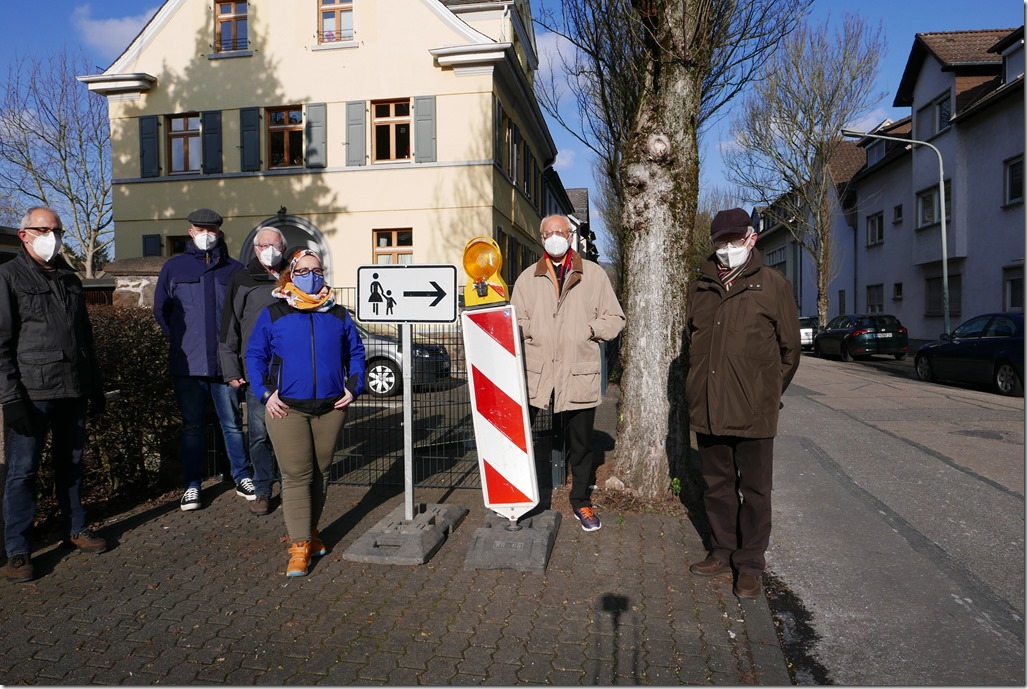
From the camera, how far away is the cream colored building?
67.1 ft

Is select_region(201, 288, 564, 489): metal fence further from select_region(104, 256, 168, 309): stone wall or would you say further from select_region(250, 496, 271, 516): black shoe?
select_region(104, 256, 168, 309): stone wall

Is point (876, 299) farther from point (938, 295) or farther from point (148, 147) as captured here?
point (148, 147)

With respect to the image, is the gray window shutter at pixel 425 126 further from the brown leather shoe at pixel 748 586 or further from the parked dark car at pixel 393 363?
the brown leather shoe at pixel 748 586

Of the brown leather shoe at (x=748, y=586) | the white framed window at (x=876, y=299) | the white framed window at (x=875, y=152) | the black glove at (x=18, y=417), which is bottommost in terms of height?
the brown leather shoe at (x=748, y=586)

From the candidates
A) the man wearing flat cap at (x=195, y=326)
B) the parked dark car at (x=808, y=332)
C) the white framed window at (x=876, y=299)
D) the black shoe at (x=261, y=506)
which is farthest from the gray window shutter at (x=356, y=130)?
the white framed window at (x=876, y=299)

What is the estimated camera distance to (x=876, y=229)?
33656mm

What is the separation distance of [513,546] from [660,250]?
2.39 meters

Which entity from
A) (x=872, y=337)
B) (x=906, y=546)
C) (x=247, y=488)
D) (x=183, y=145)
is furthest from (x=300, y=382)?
(x=872, y=337)

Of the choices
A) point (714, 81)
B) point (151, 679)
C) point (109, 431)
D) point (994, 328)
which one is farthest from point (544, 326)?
point (994, 328)

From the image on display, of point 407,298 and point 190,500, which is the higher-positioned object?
point 407,298

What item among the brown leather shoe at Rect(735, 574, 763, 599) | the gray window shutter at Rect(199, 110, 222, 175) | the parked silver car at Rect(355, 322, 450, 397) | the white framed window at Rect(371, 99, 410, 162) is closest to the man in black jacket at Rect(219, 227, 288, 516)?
the parked silver car at Rect(355, 322, 450, 397)

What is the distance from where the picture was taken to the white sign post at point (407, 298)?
15.8ft

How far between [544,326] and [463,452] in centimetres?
246

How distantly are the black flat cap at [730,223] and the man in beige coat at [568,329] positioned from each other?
2.93 feet
